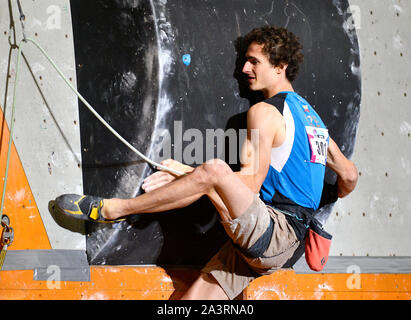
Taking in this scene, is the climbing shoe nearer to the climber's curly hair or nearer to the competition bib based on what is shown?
the competition bib

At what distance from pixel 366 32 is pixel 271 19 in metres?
0.57

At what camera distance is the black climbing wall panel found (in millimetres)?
2121

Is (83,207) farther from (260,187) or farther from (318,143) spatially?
(318,143)

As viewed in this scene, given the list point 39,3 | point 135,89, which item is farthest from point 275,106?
point 39,3

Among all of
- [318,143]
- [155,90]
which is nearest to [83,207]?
[155,90]

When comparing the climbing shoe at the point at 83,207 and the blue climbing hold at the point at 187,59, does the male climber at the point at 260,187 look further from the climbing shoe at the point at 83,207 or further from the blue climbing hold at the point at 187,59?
the blue climbing hold at the point at 187,59

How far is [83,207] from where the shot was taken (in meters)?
1.99

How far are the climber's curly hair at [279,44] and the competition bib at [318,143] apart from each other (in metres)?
0.37

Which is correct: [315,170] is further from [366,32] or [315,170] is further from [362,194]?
[366,32]

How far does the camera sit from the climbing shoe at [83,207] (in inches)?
77.9

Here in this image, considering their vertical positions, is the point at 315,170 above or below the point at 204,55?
below

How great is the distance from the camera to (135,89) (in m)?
2.12

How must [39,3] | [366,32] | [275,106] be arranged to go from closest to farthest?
[275,106] → [39,3] → [366,32]

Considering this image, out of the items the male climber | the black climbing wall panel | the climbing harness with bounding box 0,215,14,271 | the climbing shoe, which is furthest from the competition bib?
the climbing harness with bounding box 0,215,14,271
